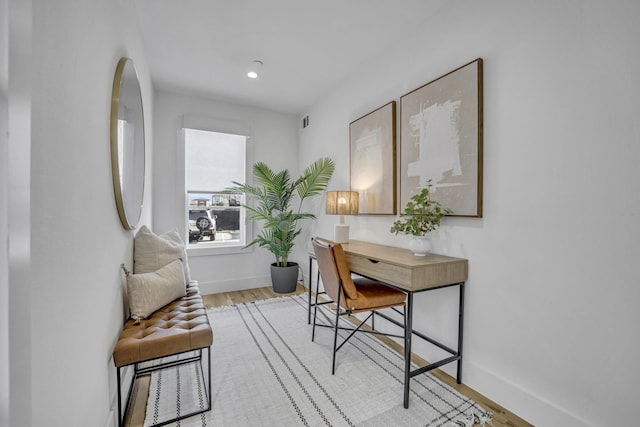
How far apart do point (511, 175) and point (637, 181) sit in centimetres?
51

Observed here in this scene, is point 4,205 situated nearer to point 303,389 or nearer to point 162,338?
point 162,338

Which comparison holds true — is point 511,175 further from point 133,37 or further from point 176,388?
point 133,37

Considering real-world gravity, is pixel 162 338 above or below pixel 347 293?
below

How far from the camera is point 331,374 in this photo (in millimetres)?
1989

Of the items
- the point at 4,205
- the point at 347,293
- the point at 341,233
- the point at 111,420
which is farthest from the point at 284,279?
the point at 4,205

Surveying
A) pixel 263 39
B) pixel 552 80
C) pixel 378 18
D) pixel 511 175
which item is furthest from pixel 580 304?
pixel 263 39

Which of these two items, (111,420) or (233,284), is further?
(233,284)

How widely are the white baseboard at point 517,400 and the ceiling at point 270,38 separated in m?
2.57

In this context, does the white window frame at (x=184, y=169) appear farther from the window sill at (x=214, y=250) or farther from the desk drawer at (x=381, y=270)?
the desk drawer at (x=381, y=270)

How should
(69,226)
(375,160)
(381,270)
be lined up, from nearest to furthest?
(69,226) < (381,270) < (375,160)

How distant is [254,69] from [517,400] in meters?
3.47

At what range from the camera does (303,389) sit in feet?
5.99

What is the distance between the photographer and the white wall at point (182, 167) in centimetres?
357

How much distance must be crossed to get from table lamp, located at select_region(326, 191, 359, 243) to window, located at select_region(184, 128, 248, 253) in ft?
5.95
